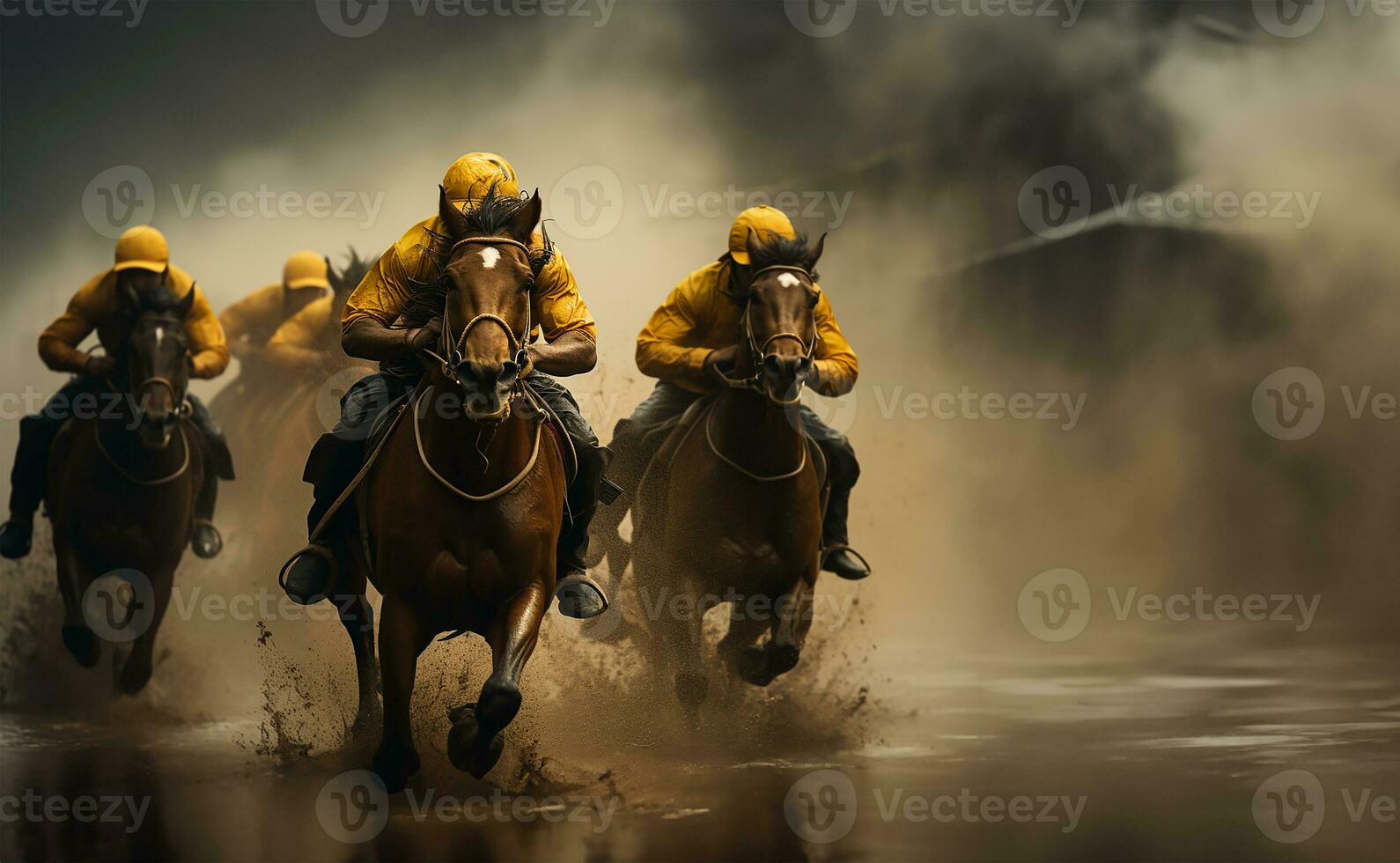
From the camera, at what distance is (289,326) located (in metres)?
12.8

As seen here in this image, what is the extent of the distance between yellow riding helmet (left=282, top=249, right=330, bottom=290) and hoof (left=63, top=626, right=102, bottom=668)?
5208 millimetres

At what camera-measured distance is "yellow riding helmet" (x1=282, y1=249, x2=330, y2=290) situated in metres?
14.2

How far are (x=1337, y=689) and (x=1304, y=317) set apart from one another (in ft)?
17.4

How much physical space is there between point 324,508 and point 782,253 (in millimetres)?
2262

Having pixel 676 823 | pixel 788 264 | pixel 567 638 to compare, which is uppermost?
pixel 788 264

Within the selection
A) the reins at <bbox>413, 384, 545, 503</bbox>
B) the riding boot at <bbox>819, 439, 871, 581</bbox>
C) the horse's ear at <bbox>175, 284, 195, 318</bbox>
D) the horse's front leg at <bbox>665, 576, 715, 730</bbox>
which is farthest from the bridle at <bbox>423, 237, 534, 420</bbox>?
the horse's ear at <bbox>175, 284, 195, 318</bbox>

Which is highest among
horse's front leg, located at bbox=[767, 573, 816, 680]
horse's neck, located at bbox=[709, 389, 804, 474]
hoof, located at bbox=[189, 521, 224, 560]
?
horse's neck, located at bbox=[709, 389, 804, 474]

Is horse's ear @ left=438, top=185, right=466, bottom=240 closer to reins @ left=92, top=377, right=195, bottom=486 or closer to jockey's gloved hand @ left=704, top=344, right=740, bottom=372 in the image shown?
jockey's gloved hand @ left=704, top=344, right=740, bottom=372

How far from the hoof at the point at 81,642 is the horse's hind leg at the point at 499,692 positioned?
13.7 ft

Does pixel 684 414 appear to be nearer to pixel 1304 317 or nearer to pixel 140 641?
pixel 140 641

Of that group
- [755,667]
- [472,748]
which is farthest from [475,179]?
[755,667]

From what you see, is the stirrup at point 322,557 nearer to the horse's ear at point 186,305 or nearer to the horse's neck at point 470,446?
the horse's neck at point 470,446

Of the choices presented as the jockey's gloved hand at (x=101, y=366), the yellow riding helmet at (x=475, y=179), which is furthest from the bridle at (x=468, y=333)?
the jockey's gloved hand at (x=101, y=366)

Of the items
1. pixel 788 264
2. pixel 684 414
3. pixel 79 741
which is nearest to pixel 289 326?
pixel 79 741
